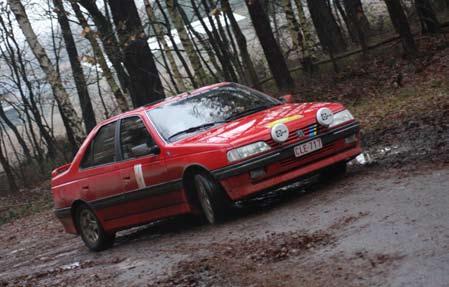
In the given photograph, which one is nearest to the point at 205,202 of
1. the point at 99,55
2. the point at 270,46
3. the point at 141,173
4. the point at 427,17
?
the point at 141,173

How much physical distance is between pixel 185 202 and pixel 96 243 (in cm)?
208

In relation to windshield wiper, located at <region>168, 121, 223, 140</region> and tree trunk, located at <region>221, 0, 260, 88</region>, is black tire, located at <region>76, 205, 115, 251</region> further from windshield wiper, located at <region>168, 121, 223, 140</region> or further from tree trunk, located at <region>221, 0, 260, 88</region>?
tree trunk, located at <region>221, 0, 260, 88</region>

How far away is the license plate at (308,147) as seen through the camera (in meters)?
8.81

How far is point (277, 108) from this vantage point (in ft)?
32.3

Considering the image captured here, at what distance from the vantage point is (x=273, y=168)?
28.5 feet

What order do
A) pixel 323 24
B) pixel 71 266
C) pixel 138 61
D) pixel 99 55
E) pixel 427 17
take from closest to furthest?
pixel 71 266
pixel 427 17
pixel 138 61
pixel 99 55
pixel 323 24

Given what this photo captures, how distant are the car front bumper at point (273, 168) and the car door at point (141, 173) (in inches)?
38.1

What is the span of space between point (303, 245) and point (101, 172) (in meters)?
4.34

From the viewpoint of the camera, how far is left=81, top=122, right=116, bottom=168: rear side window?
10.3 metres

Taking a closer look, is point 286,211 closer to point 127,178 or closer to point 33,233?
point 127,178

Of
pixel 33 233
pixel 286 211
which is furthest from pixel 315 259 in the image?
pixel 33 233

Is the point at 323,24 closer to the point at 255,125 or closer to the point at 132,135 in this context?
the point at 132,135

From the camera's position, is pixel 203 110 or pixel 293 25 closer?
pixel 203 110

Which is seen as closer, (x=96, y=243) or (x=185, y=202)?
(x=185, y=202)
